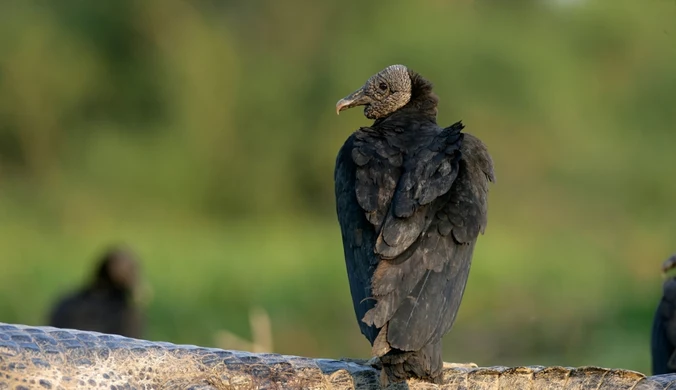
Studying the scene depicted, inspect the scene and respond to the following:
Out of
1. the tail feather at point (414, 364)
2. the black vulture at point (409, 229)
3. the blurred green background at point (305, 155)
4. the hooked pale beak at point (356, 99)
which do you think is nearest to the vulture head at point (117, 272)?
the blurred green background at point (305, 155)

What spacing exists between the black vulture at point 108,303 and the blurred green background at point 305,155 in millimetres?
2386

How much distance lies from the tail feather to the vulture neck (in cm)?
134

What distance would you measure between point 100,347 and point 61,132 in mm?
16568

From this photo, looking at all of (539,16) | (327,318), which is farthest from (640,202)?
(327,318)

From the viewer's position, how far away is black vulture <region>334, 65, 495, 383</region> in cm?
450

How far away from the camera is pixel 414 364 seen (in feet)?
14.7

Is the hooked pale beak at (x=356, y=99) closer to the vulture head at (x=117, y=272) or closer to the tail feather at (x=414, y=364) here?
the tail feather at (x=414, y=364)

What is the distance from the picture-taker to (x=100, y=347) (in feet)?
15.4

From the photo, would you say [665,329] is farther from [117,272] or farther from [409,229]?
[117,272]

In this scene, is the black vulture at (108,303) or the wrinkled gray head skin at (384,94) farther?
the black vulture at (108,303)

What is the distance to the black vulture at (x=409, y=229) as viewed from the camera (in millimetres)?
4496

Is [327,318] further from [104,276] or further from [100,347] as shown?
[100,347]

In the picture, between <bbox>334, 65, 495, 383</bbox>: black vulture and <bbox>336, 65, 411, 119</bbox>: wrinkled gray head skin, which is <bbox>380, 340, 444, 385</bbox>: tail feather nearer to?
<bbox>334, 65, 495, 383</bbox>: black vulture

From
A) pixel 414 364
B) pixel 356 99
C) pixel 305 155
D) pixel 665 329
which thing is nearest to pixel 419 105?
pixel 356 99
